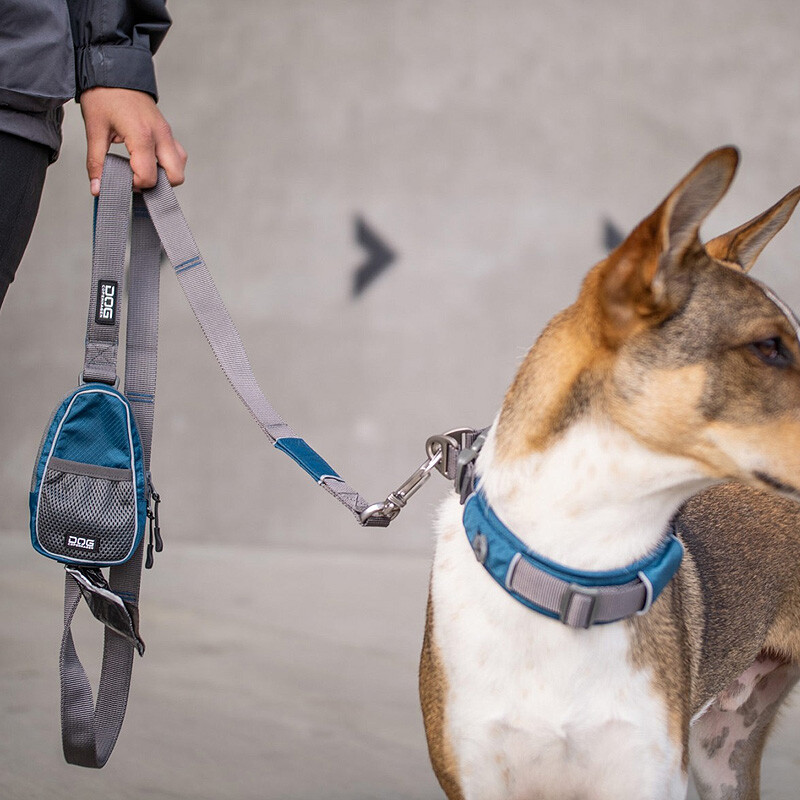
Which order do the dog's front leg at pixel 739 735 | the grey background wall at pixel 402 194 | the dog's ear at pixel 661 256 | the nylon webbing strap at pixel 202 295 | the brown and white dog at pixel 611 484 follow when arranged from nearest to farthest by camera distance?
1. the dog's ear at pixel 661 256
2. the brown and white dog at pixel 611 484
3. the nylon webbing strap at pixel 202 295
4. the dog's front leg at pixel 739 735
5. the grey background wall at pixel 402 194

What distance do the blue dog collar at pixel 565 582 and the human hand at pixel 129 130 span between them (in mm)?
853

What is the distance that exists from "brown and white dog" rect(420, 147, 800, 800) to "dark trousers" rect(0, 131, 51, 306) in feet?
2.76

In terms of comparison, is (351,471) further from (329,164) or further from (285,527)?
(329,164)

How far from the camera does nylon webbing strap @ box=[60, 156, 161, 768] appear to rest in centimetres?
181

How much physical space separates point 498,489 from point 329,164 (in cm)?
473

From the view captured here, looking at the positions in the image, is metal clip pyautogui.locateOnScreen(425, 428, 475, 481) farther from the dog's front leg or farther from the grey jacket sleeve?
the dog's front leg

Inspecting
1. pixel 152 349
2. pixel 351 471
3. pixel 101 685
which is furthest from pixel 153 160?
pixel 351 471

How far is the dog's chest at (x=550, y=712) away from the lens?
154cm

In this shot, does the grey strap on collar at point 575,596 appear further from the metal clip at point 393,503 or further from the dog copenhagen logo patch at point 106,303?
the dog copenhagen logo patch at point 106,303

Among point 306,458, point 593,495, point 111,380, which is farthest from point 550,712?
point 111,380

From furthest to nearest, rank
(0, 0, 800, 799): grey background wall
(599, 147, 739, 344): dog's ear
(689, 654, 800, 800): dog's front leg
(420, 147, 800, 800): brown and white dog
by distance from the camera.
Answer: (0, 0, 800, 799): grey background wall < (689, 654, 800, 800): dog's front leg < (420, 147, 800, 800): brown and white dog < (599, 147, 739, 344): dog's ear

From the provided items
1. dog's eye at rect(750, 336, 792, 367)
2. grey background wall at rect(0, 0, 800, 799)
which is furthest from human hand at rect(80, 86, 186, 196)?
grey background wall at rect(0, 0, 800, 799)

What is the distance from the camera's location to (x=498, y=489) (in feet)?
5.11

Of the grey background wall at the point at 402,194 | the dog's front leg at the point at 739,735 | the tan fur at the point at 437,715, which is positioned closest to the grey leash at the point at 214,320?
the tan fur at the point at 437,715
